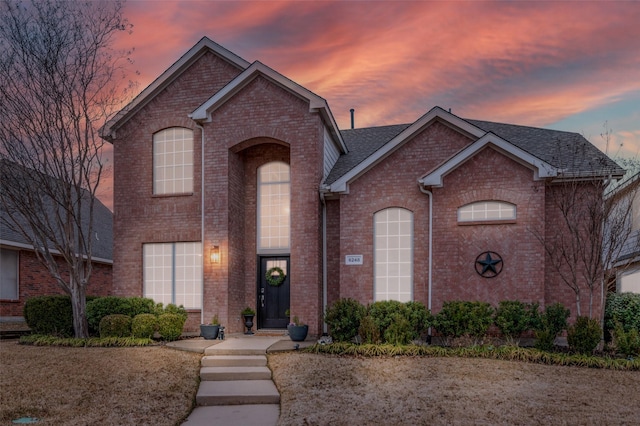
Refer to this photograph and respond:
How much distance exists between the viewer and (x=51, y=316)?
45.5 ft

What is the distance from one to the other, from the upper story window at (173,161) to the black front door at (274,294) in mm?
3574

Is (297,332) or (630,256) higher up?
(630,256)

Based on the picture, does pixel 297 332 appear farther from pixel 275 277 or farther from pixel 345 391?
pixel 345 391

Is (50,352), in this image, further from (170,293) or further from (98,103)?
(98,103)

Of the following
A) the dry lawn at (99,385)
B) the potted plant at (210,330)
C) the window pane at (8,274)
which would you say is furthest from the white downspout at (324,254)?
the window pane at (8,274)

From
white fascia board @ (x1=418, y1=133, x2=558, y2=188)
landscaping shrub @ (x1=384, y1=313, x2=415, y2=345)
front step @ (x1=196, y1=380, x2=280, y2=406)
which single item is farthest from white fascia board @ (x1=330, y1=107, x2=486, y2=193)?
front step @ (x1=196, y1=380, x2=280, y2=406)

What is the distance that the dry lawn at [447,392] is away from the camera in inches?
272

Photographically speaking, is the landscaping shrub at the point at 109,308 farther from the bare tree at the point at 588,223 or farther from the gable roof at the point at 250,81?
the bare tree at the point at 588,223

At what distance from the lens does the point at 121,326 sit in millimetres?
12859

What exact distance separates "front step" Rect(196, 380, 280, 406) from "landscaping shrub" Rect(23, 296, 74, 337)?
7090mm

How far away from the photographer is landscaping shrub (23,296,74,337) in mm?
13891

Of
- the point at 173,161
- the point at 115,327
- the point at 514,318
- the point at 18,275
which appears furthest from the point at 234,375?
the point at 18,275

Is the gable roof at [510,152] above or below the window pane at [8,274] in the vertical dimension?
above

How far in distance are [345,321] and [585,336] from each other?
208 inches
